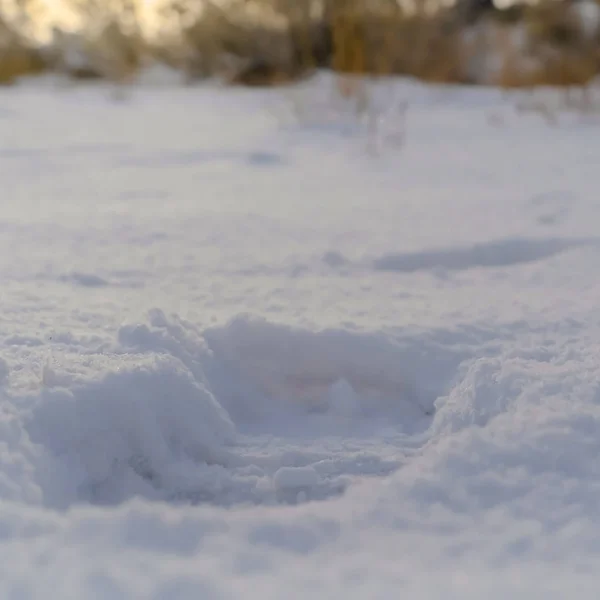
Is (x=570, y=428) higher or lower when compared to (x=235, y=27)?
lower

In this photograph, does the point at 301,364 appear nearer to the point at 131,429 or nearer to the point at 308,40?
the point at 131,429

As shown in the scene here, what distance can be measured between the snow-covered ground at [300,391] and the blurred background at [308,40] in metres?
2.45

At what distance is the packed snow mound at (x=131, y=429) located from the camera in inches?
34.1

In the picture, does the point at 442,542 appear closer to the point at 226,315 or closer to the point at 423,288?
the point at 226,315

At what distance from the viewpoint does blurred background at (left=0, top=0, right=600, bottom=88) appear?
18.1 feet

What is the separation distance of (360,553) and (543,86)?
207 inches

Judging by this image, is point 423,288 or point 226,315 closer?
point 226,315

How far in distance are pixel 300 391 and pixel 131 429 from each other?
32 cm

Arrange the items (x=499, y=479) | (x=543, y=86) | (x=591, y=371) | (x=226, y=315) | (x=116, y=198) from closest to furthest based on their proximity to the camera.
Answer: (x=499, y=479)
(x=591, y=371)
(x=226, y=315)
(x=116, y=198)
(x=543, y=86)

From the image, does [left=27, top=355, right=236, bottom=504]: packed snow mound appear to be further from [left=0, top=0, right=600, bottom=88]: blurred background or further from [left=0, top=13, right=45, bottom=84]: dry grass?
[left=0, top=13, right=45, bottom=84]: dry grass

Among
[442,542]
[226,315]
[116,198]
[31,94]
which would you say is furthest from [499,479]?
[31,94]

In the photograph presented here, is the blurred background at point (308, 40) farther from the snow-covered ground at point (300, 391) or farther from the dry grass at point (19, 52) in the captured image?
the snow-covered ground at point (300, 391)

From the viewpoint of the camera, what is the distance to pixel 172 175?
8.88ft

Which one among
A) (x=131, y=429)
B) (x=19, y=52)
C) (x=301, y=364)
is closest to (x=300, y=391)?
(x=301, y=364)
